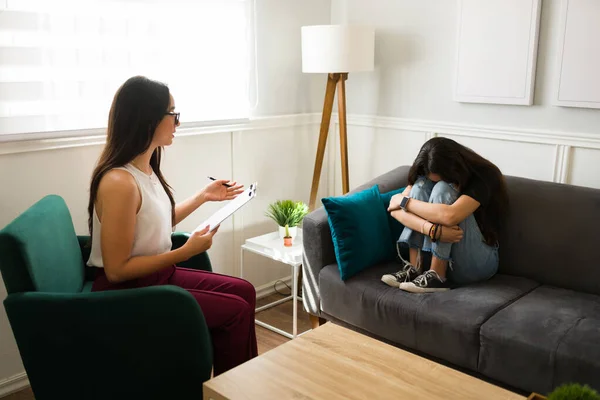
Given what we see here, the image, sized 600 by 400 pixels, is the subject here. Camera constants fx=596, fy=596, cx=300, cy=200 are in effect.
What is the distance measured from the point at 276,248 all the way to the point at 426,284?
34.6 inches

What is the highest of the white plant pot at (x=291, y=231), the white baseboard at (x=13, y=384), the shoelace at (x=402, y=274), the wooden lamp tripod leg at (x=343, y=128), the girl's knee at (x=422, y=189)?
the wooden lamp tripod leg at (x=343, y=128)

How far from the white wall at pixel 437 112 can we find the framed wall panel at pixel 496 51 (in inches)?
2.0

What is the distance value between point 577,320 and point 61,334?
1760 mm

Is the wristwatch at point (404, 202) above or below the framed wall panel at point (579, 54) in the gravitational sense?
below

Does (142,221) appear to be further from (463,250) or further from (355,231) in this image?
(463,250)

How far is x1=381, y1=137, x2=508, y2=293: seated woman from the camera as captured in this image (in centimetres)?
245

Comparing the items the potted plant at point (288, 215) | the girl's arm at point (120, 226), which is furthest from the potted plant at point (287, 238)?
the girl's arm at point (120, 226)

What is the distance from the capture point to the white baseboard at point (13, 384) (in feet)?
8.22

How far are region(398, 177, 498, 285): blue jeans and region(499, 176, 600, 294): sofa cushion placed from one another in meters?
0.13

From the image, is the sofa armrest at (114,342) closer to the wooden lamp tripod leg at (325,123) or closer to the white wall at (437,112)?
the wooden lamp tripod leg at (325,123)

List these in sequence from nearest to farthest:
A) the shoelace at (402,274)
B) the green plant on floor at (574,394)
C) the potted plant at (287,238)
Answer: the green plant on floor at (574,394) → the shoelace at (402,274) → the potted plant at (287,238)

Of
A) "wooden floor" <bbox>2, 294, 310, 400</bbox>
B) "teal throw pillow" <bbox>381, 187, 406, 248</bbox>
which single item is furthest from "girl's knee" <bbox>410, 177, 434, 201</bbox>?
"wooden floor" <bbox>2, 294, 310, 400</bbox>

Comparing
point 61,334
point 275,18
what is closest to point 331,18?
point 275,18

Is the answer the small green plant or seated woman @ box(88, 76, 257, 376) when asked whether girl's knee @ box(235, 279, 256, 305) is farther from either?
the small green plant
